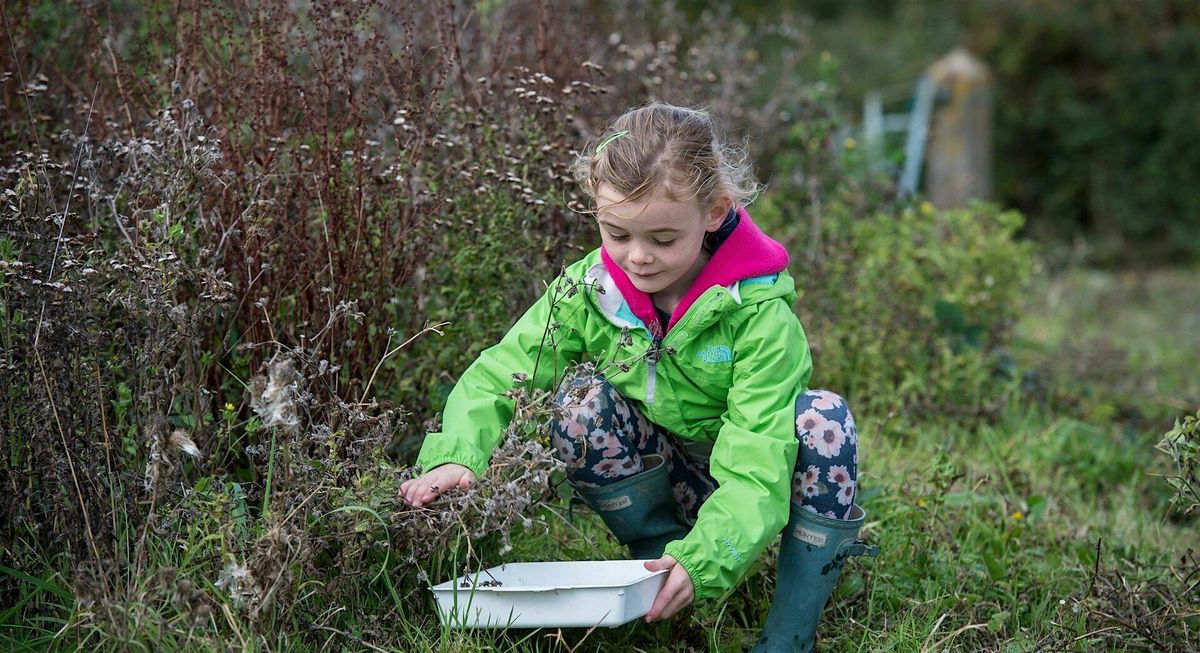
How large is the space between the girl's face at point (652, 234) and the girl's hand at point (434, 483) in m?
0.50

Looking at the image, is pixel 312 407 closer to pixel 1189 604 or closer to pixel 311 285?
pixel 311 285

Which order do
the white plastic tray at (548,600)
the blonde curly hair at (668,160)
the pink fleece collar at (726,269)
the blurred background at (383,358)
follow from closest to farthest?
the white plastic tray at (548,600), the blurred background at (383,358), the blonde curly hair at (668,160), the pink fleece collar at (726,269)

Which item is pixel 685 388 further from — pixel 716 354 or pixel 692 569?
pixel 692 569

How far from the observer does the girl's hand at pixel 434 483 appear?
7.13 feet

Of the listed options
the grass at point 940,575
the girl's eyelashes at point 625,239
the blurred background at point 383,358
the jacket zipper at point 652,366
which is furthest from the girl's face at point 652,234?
the grass at point 940,575

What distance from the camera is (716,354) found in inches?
92.4

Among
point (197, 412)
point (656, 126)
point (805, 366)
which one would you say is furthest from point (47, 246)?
point (805, 366)

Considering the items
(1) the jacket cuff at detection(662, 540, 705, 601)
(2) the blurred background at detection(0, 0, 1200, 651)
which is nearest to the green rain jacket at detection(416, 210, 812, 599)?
(1) the jacket cuff at detection(662, 540, 705, 601)

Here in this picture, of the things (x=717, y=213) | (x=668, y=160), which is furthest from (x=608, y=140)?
(x=717, y=213)

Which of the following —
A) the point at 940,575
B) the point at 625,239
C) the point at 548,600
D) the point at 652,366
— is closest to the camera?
the point at 548,600

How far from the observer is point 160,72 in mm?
2764

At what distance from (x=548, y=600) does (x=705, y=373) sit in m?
0.57

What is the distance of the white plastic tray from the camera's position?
202 cm

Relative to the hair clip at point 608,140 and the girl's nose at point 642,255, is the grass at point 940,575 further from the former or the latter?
the hair clip at point 608,140
